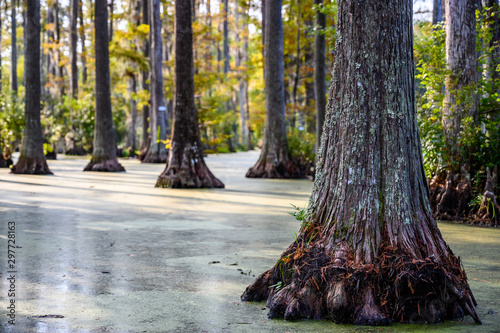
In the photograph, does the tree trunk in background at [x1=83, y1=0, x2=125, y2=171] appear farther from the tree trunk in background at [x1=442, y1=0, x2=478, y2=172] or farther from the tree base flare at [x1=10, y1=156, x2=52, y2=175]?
the tree trunk in background at [x1=442, y1=0, x2=478, y2=172]

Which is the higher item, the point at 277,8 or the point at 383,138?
the point at 277,8

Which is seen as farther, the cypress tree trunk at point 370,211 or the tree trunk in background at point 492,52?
the tree trunk in background at point 492,52

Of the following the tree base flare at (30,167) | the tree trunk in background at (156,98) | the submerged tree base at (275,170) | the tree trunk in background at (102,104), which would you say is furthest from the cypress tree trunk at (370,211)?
the tree trunk in background at (156,98)

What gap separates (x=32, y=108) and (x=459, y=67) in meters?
13.1

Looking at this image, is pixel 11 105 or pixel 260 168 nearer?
pixel 260 168

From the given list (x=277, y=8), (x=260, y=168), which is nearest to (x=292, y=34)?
(x=277, y=8)

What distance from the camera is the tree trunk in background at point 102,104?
66.5 ft

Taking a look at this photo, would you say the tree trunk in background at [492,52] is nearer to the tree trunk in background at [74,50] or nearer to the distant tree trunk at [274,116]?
the distant tree trunk at [274,116]

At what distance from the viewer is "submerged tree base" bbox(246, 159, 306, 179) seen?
17.5m

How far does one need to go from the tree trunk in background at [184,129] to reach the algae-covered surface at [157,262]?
2.03 meters

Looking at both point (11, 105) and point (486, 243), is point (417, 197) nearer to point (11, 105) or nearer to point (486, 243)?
point (486, 243)

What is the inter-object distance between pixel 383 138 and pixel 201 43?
3662 cm

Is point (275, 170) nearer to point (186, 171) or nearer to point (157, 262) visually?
point (186, 171)

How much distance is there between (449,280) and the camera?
384 cm
